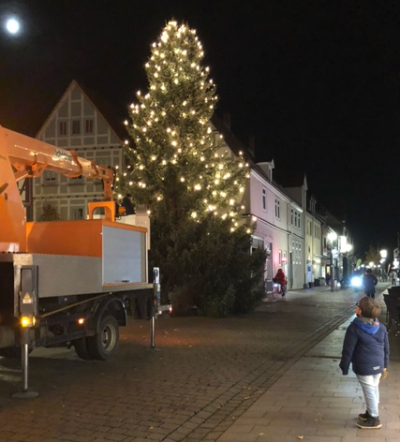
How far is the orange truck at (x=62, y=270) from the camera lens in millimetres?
7926

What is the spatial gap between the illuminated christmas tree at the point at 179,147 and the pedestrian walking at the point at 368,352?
1382cm

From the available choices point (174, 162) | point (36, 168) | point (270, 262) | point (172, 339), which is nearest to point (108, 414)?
point (36, 168)

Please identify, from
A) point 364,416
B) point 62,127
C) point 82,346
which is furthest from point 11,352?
point 62,127

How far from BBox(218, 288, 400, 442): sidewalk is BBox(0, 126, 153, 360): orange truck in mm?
3214

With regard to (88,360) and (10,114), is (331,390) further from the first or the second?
(10,114)

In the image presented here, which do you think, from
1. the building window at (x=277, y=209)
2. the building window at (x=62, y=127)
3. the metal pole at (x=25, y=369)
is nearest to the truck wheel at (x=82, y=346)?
the metal pole at (x=25, y=369)

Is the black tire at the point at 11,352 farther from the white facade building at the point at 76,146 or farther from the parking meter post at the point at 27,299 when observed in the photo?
the white facade building at the point at 76,146

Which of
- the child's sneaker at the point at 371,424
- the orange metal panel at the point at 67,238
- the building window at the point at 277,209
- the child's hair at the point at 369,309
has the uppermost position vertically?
the building window at the point at 277,209

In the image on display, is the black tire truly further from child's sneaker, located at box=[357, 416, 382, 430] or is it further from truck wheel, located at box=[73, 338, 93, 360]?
child's sneaker, located at box=[357, 416, 382, 430]

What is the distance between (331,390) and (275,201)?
3212cm

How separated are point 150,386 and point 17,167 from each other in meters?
4.88

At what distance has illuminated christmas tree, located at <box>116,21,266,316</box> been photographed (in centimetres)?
2045

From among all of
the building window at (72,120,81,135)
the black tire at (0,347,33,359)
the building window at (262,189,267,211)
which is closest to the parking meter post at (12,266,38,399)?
the black tire at (0,347,33,359)

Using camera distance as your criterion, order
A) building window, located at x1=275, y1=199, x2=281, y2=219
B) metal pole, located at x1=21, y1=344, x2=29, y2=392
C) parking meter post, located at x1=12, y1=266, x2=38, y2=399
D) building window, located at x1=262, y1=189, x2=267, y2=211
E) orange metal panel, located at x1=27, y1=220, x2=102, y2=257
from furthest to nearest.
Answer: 1. building window, located at x1=275, y1=199, x2=281, y2=219
2. building window, located at x1=262, y1=189, x2=267, y2=211
3. orange metal panel, located at x1=27, y1=220, x2=102, y2=257
4. metal pole, located at x1=21, y1=344, x2=29, y2=392
5. parking meter post, located at x1=12, y1=266, x2=38, y2=399
